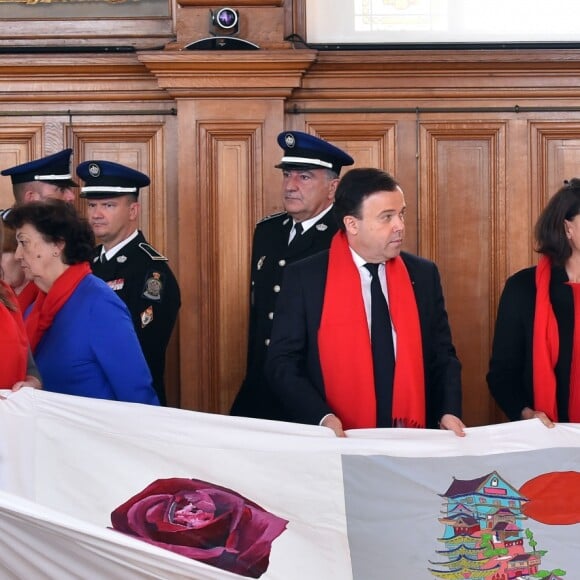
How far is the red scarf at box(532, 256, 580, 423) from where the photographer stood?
165 inches

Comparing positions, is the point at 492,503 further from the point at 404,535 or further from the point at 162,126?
the point at 162,126

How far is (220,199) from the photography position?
18.6 feet

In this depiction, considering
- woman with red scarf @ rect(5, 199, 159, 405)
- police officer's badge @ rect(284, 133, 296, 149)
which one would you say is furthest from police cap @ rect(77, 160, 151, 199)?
woman with red scarf @ rect(5, 199, 159, 405)

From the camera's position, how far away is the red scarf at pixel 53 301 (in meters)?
4.16

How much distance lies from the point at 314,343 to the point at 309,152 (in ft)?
3.88

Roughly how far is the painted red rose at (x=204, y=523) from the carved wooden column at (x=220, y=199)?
215 centimetres

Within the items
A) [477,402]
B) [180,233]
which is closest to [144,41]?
[180,233]

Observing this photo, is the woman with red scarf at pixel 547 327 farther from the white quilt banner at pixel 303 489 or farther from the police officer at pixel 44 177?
the police officer at pixel 44 177

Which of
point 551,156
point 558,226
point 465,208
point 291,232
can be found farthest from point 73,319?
point 551,156

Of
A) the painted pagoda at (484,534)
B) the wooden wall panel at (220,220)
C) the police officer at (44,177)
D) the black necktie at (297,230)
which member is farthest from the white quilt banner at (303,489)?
the wooden wall panel at (220,220)

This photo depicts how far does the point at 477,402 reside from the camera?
19.1 feet

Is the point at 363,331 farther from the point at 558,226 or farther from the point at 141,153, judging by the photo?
the point at 141,153

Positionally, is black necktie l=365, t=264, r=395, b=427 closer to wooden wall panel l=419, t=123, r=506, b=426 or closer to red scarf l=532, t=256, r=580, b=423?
red scarf l=532, t=256, r=580, b=423

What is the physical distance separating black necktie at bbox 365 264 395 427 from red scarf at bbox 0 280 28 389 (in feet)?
3.62
